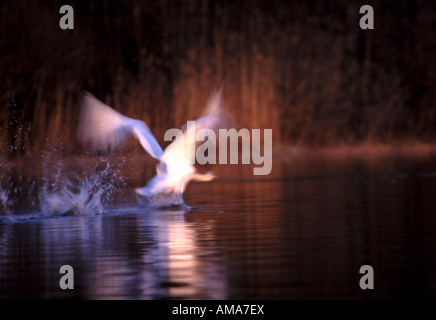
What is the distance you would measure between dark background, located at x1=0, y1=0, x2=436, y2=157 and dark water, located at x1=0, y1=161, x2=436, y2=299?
748 cm

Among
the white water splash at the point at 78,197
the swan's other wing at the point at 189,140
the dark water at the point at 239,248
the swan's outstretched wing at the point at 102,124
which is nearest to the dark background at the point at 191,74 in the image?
the white water splash at the point at 78,197

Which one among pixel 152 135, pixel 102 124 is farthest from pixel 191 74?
pixel 152 135

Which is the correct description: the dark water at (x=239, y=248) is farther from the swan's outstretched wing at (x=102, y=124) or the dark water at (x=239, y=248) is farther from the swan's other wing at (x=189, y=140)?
the swan's outstretched wing at (x=102, y=124)

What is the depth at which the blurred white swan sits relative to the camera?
13430mm

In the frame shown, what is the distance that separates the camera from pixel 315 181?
58.5 feet

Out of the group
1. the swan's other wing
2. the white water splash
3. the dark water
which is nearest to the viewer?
the dark water

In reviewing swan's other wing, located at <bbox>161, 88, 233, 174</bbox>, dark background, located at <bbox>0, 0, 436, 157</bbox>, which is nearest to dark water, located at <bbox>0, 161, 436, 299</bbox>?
swan's other wing, located at <bbox>161, 88, 233, 174</bbox>

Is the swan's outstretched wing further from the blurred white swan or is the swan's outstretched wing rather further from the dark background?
the dark background

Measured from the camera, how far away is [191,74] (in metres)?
25.0

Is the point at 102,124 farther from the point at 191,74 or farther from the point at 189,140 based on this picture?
the point at 191,74

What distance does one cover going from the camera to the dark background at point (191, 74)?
22.0 metres
